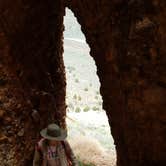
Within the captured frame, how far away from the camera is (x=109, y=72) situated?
28.8ft

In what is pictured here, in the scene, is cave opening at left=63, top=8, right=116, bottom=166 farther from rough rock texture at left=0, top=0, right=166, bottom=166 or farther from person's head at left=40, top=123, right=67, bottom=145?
person's head at left=40, top=123, right=67, bottom=145

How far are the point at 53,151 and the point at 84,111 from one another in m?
21.2

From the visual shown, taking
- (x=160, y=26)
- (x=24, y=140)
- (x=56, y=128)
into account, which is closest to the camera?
(x=56, y=128)

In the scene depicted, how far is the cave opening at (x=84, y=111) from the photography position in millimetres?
15751

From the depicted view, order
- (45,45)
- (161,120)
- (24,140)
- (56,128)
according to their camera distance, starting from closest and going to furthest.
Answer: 1. (56,128)
2. (161,120)
3. (24,140)
4. (45,45)

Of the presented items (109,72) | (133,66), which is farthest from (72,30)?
(133,66)

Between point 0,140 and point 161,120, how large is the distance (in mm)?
2733

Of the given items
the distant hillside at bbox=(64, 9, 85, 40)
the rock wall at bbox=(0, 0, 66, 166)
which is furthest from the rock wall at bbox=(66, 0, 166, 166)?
the distant hillside at bbox=(64, 9, 85, 40)

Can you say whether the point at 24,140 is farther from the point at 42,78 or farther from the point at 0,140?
the point at 42,78

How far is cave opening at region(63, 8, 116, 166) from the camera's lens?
1575cm

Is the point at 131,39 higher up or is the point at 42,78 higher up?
the point at 131,39

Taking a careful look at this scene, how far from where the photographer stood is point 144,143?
8703 mm

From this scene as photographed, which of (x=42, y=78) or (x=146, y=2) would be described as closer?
(x=146, y=2)

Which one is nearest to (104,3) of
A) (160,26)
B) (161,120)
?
(160,26)
